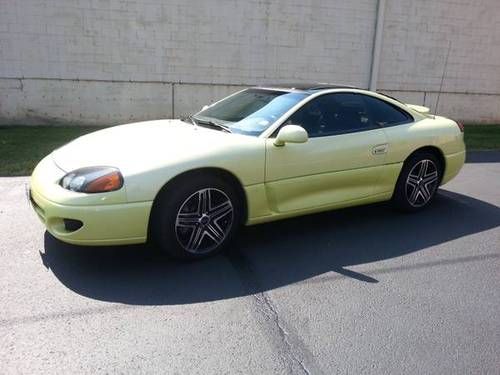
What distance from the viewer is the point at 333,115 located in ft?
14.8

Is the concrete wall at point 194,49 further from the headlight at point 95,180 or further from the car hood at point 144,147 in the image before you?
the headlight at point 95,180

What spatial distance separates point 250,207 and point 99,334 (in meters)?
1.62

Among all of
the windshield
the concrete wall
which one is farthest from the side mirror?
the concrete wall

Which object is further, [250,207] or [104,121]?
[104,121]

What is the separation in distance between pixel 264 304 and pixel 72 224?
1.46 metres

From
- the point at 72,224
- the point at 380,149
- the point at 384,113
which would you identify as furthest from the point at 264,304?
→ the point at 384,113

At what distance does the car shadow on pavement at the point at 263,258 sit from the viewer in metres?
3.34

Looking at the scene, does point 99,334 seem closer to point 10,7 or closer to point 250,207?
point 250,207

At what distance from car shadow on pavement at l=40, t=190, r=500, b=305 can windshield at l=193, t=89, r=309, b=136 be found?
3.29ft

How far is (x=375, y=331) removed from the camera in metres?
2.94

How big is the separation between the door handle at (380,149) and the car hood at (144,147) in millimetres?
1370

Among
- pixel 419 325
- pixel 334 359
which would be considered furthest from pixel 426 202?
pixel 334 359

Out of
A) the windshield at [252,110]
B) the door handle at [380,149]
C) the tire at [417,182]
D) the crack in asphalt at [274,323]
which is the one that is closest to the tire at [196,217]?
the crack in asphalt at [274,323]

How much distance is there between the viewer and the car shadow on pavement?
3342mm
